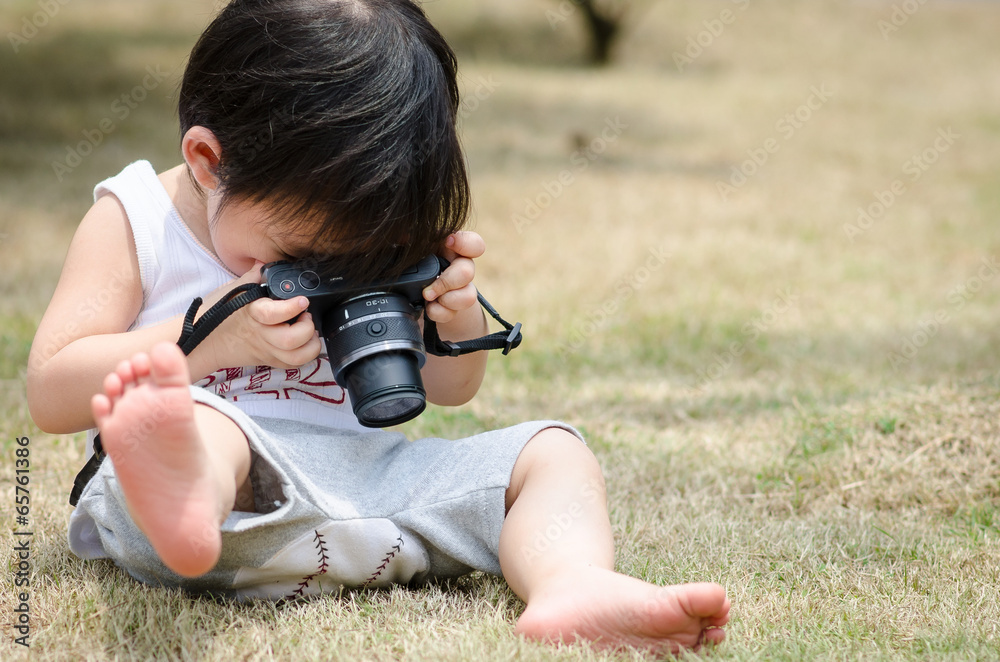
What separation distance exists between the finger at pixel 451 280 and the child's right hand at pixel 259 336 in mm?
166

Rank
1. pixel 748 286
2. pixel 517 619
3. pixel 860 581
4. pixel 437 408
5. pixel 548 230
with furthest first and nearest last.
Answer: pixel 548 230
pixel 748 286
pixel 437 408
pixel 860 581
pixel 517 619

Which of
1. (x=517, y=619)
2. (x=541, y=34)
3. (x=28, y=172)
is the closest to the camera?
(x=517, y=619)

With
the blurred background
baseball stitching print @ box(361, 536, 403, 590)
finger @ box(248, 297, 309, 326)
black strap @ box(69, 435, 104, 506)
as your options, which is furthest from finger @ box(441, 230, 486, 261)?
the blurred background

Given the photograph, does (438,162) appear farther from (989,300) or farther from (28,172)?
(28,172)

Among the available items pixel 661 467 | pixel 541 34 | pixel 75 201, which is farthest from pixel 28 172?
pixel 541 34

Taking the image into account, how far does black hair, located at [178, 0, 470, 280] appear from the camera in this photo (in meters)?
1.22

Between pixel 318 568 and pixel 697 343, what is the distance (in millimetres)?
2046

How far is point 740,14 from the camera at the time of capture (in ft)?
42.1

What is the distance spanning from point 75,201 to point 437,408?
116 inches

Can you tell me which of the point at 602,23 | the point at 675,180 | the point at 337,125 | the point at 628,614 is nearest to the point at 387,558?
the point at 628,614

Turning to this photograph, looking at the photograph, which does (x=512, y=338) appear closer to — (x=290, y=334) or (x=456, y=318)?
(x=456, y=318)

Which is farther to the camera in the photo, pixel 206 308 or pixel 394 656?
pixel 206 308

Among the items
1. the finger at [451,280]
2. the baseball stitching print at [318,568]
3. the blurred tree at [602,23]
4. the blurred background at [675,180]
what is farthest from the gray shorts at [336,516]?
the blurred tree at [602,23]

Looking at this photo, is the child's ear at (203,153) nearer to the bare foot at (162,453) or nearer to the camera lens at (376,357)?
the camera lens at (376,357)
